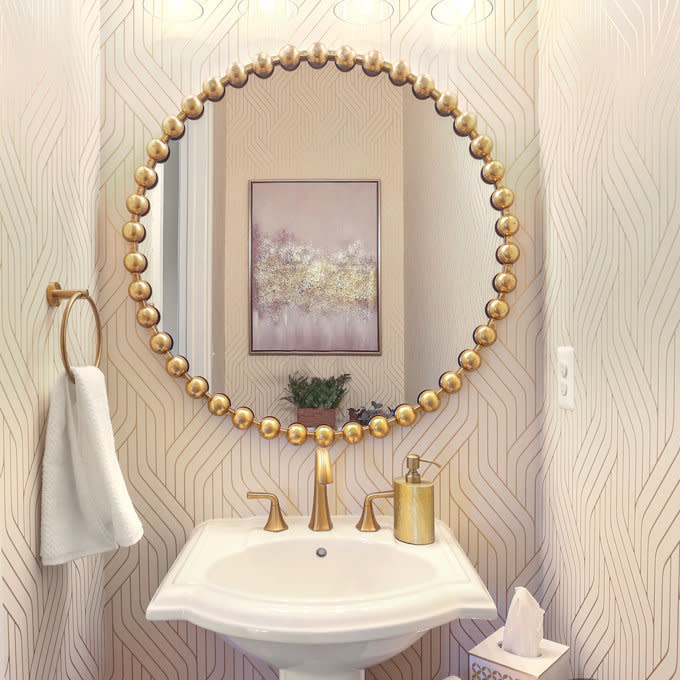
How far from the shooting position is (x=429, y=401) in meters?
1.38

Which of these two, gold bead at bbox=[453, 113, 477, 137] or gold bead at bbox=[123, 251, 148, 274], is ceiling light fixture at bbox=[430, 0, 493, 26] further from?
gold bead at bbox=[123, 251, 148, 274]

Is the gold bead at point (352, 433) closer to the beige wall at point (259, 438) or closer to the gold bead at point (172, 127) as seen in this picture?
the beige wall at point (259, 438)

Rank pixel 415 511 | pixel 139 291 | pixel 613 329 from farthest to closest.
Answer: pixel 139 291 < pixel 415 511 < pixel 613 329

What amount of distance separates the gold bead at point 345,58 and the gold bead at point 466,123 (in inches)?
11.0

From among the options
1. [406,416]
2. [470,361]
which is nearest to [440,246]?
[470,361]

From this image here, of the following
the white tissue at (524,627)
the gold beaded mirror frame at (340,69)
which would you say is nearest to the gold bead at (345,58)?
the gold beaded mirror frame at (340,69)

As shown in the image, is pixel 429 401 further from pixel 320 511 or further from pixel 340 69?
pixel 340 69

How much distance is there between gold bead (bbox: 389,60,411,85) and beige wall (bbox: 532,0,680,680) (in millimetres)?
314

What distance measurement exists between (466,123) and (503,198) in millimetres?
194

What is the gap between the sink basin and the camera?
37.3 inches

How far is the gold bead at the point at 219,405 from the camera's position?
4.52 ft

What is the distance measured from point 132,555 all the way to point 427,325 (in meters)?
0.88

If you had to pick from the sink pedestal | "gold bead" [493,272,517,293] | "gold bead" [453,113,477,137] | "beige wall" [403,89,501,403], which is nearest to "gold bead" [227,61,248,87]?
"beige wall" [403,89,501,403]

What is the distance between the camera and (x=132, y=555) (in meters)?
1.42
